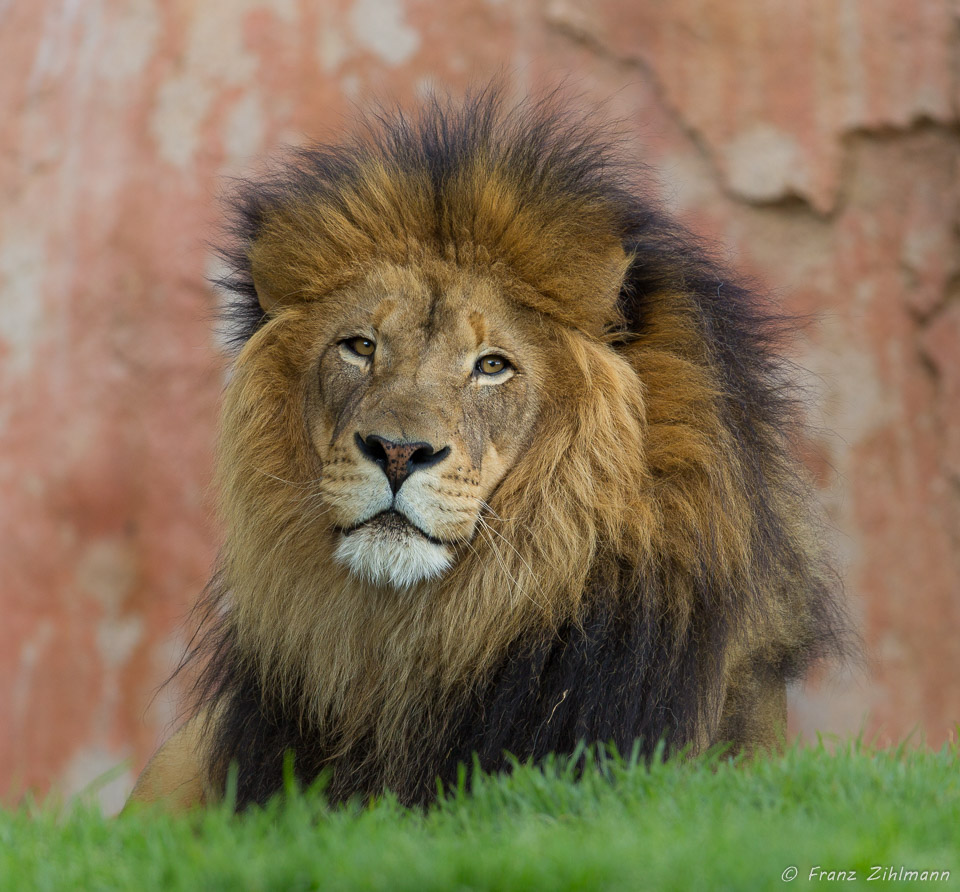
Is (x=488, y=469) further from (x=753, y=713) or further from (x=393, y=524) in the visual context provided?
(x=753, y=713)

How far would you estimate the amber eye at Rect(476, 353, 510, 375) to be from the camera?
10.4 feet

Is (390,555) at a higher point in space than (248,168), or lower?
lower

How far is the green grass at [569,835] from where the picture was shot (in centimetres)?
191

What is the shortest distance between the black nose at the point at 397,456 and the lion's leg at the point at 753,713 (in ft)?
3.72

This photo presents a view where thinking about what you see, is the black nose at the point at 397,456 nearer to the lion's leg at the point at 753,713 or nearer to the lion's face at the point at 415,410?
the lion's face at the point at 415,410

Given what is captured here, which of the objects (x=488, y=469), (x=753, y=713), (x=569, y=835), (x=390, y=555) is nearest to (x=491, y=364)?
(x=488, y=469)

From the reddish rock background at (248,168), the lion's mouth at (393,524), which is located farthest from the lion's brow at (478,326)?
the reddish rock background at (248,168)

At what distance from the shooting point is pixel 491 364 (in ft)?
10.4

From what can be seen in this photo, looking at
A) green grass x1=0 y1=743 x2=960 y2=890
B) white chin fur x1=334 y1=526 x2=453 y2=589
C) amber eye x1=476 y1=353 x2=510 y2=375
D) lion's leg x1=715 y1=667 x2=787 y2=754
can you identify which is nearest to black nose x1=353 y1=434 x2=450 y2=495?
white chin fur x1=334 y1=526 x2=453 y2=589

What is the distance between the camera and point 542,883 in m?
1.88

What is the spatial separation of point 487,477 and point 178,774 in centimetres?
159

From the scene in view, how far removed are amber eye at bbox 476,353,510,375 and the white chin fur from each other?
49cm

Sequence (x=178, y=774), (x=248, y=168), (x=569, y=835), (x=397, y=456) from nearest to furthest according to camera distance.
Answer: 1. (x=569, y=835)
2. (x=397, y=456)
3. (x=178, y=774)
4. (x=248, y=168)

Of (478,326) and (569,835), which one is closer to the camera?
(569,835)
